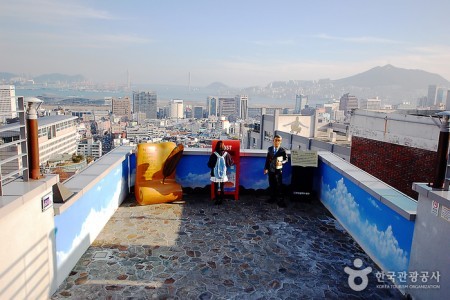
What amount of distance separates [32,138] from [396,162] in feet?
54.1

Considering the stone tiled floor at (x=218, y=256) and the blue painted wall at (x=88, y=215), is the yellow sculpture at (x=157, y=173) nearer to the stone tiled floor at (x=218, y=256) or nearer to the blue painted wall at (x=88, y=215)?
the stone tiled floor at (x=218, y=256)

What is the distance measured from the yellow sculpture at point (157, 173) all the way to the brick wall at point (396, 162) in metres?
11.6

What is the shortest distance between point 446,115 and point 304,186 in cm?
448

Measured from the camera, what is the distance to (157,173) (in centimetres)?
823

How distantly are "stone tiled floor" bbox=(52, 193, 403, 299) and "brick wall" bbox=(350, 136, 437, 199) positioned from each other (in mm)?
9722

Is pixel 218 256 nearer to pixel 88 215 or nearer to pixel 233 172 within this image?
pixel 88 215

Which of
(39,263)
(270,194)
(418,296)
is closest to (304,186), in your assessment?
(270,194)

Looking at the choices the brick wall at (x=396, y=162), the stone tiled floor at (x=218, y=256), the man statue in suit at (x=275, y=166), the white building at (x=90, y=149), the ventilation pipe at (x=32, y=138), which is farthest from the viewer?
the white building at (x=90, y=149)

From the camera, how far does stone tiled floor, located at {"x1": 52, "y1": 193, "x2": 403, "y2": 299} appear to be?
183 inches

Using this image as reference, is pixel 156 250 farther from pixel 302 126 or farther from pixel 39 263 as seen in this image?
pixel 302 126

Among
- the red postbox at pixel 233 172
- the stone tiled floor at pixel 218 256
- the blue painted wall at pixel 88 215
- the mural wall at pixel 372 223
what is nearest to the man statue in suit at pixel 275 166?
the stone tiled floor at pixel 218 256

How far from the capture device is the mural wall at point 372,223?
4797 millimetres

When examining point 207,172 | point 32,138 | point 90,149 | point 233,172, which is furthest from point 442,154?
point 90,149

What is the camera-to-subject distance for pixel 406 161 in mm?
15930
